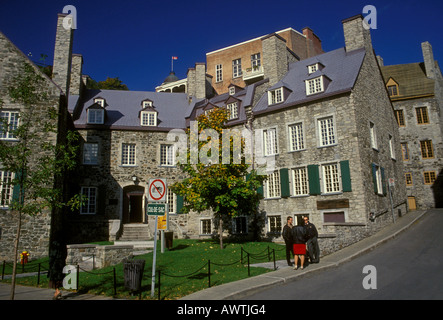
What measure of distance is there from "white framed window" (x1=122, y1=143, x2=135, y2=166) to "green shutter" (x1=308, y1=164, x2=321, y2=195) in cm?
1268

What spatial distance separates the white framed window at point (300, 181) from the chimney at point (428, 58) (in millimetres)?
19332

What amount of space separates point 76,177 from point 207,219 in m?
9.54

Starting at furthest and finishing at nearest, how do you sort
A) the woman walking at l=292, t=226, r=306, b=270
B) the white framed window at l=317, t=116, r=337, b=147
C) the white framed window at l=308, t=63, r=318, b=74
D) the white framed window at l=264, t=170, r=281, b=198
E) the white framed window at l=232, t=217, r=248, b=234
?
the white framed window at l=308, t=63, r=318, b=74
the white framed window at l=232, t=217, r=248, b=234
the white framed window at l=264, t=170, r=281, b=198
the white framed window at l=317, t=116, r=337, b=147
the woman walking at l=292, t=226, r=306, b=270

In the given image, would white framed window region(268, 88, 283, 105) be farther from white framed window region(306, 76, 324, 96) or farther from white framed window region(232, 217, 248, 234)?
white framed window region(232, 217, 248, 234)

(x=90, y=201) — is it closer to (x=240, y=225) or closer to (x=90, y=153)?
(x=90, y=153)

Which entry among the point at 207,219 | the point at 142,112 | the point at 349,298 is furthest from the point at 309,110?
the point at 349,298

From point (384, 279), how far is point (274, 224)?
12627 mm

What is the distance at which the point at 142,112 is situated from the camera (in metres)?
26.1

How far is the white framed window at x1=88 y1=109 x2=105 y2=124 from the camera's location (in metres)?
25.0

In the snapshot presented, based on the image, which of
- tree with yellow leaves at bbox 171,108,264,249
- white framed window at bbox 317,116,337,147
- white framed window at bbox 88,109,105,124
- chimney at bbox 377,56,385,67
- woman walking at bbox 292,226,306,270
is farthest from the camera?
chimney at bbox 377,56,385,67

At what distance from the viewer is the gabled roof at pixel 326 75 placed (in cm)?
2089

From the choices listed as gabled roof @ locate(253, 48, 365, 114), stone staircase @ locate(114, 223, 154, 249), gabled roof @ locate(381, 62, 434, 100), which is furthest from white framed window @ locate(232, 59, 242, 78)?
stone staircase @ locate(114, 223, 154, 249)

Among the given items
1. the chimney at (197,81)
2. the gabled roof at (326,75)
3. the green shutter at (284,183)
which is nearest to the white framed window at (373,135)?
the gabled roof at (326,75)

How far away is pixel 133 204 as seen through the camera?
82.5 ft
